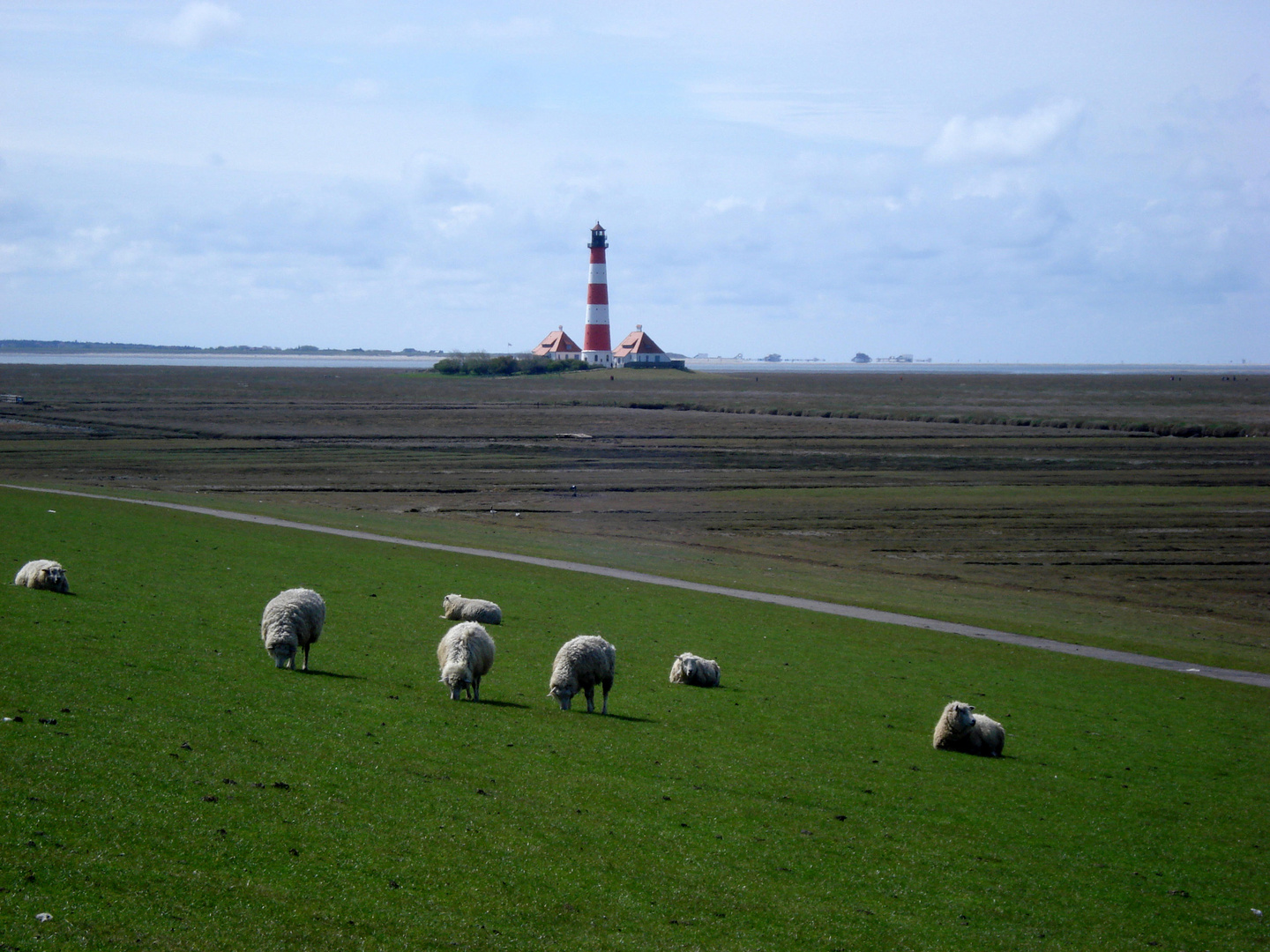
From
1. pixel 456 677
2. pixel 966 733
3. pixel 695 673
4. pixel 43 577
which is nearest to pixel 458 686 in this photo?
pixel 456 677

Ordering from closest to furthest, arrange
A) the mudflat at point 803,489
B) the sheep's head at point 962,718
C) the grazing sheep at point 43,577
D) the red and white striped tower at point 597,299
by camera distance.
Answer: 1. the sheep's head at point 962,718
2. the grazing sheep at point 43,577
3. the mudflat at point 803,489
4. the red and white striped tower at point 597,299

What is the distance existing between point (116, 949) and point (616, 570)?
28130 mm

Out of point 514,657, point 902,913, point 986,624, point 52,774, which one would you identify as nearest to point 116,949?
point 52,774

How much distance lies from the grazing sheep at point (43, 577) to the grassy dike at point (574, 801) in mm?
440

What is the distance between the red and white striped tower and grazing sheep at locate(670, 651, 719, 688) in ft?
535

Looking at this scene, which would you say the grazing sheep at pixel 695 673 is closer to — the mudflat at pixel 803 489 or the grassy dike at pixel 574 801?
the grassy dike at pixel 574 801

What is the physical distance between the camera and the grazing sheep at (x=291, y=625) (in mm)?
18344

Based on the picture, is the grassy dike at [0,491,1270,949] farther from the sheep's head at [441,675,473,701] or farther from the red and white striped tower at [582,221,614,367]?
the red and white striped tower at [582,221,614,367]

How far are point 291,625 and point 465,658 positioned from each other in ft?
10.2

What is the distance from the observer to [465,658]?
700 inches

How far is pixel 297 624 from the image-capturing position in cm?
1858

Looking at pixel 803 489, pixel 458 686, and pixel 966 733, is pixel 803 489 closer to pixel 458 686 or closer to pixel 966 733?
pixel 966 733

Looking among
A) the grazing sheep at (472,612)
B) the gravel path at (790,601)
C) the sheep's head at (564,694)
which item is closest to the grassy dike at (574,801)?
the sheep's head at (564,694)

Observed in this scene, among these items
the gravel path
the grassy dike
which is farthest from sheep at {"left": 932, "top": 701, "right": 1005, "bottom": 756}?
the gravel path
